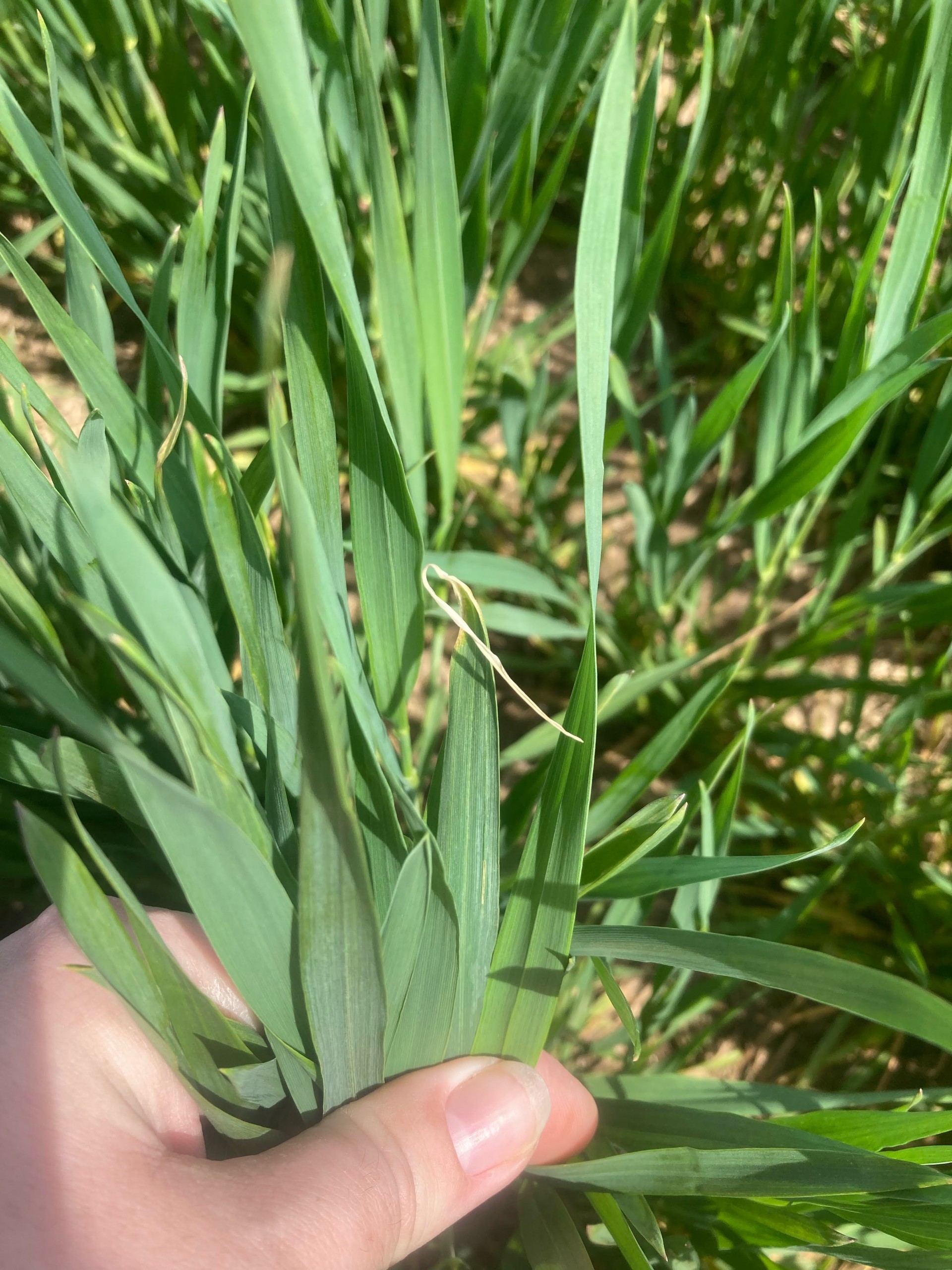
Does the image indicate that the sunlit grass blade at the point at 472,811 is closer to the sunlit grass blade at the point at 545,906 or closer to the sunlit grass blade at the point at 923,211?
the sunlit grass blade at the point at 545,906

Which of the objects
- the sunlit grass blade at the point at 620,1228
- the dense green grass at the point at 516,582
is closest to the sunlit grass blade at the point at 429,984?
the dense green grass at the point at 516,582

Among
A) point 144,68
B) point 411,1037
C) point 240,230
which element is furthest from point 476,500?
point 411,1037

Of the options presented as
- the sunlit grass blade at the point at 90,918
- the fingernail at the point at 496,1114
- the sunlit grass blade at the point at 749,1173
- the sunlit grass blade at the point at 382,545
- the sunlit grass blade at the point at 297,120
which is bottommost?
the fingernail at the point at 496,1114

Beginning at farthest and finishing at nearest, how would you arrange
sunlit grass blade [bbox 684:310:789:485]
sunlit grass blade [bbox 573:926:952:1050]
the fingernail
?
sunlit grass blade [bbox 684:310:789:485], the fingernail, sunlit grass blade [bbox 573:926:952:1050]

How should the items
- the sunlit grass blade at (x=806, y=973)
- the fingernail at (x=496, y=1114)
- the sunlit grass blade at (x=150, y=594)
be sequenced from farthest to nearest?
the fingernail at (x=496, y=1114) < the sunlit grass blade at (x=806, y=973) < the sunlit grass blade at (x=150, y=594)

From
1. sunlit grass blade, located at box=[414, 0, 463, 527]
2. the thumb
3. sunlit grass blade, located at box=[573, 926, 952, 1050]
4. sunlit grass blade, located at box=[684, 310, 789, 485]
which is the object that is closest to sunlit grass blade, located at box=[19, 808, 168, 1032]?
the thumb

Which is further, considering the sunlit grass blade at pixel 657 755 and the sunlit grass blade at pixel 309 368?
the sunlit grass blade at pixel 657 755

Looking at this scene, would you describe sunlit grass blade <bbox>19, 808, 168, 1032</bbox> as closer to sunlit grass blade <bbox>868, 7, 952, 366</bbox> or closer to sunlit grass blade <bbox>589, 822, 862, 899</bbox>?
sunlit grass blade <bbox>589, 822, 862, 899</bbox>
